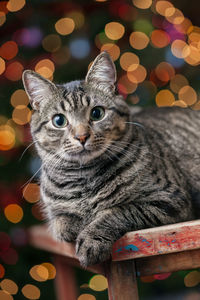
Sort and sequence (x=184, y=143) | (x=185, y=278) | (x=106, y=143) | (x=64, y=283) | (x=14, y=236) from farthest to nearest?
(x=185, y=278)
(x=14, y=236)
(x=64, y=283)
(x=184, y=143)
(x=106, y=143)

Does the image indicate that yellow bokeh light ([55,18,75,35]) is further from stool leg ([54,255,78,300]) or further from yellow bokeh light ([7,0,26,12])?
stool leg ([54,255,78,300])

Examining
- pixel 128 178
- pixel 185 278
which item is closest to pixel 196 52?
pixel 128 178

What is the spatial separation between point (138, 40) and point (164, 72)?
0.25m

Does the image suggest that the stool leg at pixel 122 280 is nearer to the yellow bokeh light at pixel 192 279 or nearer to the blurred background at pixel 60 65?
the blurred background at pixel 60 65

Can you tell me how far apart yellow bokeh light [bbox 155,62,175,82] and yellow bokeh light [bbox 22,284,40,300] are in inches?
52.6

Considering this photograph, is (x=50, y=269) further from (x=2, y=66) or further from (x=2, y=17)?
(x=2, y=17)

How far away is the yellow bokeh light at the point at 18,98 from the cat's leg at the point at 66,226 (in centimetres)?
84

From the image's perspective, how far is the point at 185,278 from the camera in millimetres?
2330

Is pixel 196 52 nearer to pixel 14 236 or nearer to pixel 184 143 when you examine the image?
pixel 184 143

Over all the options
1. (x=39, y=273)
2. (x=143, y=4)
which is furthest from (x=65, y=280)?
(x=143, y=4)

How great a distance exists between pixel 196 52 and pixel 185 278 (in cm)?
132

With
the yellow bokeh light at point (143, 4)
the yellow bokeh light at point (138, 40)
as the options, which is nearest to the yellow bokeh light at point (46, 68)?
the yellow bokeh light at point (138, 40)

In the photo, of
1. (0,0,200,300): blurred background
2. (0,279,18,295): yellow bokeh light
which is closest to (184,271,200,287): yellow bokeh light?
(0,0,200,300): blurred background

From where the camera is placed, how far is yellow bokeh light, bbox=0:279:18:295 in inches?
79.0
